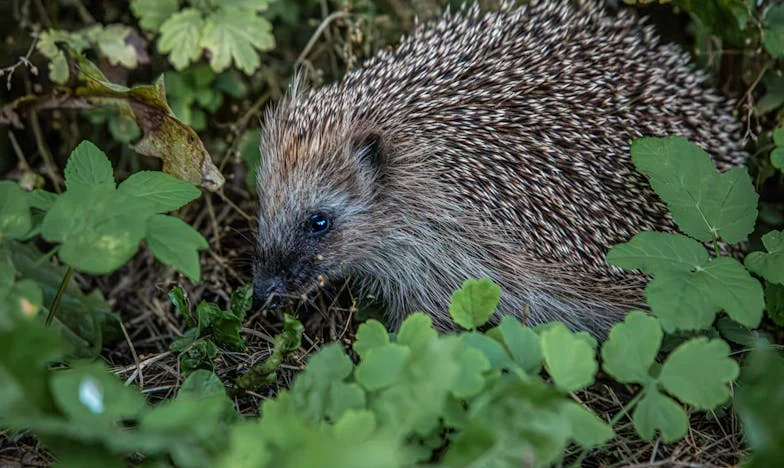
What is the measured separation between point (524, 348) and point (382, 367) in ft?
1.29

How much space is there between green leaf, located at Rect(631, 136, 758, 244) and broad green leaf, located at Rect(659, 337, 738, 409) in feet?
1.99

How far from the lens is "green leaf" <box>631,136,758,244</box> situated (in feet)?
8.26

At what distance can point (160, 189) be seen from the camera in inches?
93.0

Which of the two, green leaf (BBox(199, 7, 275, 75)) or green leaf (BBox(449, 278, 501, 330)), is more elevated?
green leaf (BBox(199, 7, 275, 75))

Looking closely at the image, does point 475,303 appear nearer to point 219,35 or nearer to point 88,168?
point 88,168

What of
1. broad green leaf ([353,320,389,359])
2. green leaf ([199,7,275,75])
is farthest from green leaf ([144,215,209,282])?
green leaf ([199,7,275,75])

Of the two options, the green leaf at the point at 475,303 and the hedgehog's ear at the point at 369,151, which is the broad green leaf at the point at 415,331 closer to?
the green leaf at the point at 475,303

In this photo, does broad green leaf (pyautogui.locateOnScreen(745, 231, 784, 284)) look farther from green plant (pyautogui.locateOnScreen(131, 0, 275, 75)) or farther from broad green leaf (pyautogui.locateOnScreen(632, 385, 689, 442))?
green plant (pyautogui.locateOnScreen(131, 0, 275, 75))

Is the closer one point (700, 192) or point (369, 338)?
point (369, 338)

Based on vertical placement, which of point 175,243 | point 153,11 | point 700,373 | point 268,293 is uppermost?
point 153,11

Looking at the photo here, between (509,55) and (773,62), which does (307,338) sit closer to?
(509,55)

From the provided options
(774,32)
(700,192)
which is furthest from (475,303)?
(774,32)

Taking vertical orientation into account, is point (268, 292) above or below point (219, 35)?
below

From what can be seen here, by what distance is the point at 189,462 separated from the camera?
1625 millimetres
